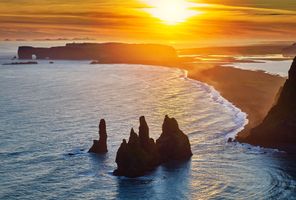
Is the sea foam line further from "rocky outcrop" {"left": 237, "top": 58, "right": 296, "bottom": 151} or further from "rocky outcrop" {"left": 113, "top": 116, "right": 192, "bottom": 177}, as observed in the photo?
"rocky outcrop" {"left": 113, "top": 116, "right": 192, "bottom": 177}

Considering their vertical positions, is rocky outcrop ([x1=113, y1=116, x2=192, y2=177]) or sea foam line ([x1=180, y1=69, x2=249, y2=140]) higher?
sea foam line ([x1=180, y1=69, x2=249, y2=140])

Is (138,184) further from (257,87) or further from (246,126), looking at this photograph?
(257,87)

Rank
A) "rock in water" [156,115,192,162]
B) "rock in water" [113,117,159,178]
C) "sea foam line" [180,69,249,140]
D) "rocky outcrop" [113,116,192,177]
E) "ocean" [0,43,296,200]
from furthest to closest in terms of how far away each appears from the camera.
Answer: "sea foam line" [180,69,249,140]
"rock in water" [156,115,192,162]
"rocky outcrop" [113,116,192,177]
"rock in water" [113,117,159,178]
"ocean" [0,43,296,200]

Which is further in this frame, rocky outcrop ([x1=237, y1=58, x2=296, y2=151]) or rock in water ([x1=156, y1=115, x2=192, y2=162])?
rocky outcrop ([x1=237, y1=58, x2=296, y2=151])

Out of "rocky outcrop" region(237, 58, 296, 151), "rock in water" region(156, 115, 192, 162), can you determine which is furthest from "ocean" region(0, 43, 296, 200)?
"rocky outcrop" region(237, 58, 296, 151)

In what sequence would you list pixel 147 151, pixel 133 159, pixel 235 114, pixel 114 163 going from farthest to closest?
pixel 235 114, pixel 114 163, pixel 147 151, pixel 133 159

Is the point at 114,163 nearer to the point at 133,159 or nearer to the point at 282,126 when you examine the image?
the point at 133,159

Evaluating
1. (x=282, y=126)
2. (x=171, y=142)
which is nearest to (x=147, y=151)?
(x=171, y=142)

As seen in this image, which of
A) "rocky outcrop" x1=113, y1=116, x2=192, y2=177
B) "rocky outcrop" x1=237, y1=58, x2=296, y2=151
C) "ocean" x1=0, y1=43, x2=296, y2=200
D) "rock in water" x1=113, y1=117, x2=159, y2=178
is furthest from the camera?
"rocky outcrop" x1=237, y1=58, x2=296, y2=151
